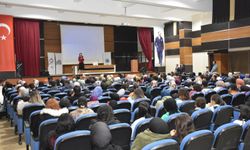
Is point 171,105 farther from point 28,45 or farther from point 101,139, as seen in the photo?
point 28,45

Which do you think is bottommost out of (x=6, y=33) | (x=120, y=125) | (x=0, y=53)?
(x=120, y=125)

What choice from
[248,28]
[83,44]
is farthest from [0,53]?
[248,28]

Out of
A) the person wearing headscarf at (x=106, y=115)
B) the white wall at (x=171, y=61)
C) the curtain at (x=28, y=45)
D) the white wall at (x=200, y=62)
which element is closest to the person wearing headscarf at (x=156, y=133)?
the person wearing headscarf at (x=106, y=115)

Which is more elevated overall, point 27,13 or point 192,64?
point 27,13

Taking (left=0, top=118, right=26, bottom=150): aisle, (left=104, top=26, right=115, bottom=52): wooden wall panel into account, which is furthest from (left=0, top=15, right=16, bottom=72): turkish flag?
(left=104, top=26, right=115, bottom=52): wooden wall panel

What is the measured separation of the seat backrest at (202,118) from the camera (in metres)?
3.77

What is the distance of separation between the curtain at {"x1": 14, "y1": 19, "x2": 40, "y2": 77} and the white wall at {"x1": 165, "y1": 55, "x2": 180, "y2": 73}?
10.2m

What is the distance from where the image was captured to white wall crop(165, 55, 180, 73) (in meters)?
19.7

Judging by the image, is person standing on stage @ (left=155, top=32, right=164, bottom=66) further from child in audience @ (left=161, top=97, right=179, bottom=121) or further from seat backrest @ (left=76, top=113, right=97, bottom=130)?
seat backrest @ (left=76, top=113, right=97, bottom=130)

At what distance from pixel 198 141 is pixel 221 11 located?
554 inches

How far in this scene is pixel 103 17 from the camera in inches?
688

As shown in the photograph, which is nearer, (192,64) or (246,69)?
(246,69)

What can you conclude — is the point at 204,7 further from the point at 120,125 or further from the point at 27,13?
the point at 120,125

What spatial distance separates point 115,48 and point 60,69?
5.33 m
